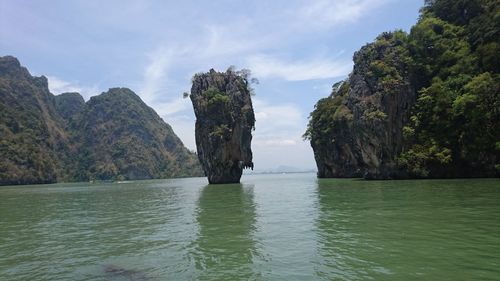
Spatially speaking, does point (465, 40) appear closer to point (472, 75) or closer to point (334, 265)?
point (472, 75)

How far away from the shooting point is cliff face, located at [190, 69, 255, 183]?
63062 millimetres

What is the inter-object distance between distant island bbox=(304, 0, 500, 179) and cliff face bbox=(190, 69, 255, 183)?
58.2ft

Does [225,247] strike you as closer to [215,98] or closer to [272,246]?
[272,246]

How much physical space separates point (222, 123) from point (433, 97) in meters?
31.8

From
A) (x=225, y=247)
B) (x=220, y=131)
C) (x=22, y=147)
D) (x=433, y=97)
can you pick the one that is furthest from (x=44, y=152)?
(x=225, y=247)

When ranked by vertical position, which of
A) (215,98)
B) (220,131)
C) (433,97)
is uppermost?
(215,98)

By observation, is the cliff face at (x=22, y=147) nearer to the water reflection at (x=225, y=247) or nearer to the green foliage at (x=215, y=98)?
the green foliage at (x=215, y=98)

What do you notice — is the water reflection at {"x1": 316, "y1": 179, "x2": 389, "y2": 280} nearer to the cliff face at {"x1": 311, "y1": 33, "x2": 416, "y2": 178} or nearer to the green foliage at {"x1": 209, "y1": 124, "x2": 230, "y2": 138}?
the cliff face at {"x1": 311, "y1": 33, "x2": 416, "y2": 178}

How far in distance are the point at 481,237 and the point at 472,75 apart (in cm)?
3927

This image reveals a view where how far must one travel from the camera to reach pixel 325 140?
71.6 meters

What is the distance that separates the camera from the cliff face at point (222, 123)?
6306 cm

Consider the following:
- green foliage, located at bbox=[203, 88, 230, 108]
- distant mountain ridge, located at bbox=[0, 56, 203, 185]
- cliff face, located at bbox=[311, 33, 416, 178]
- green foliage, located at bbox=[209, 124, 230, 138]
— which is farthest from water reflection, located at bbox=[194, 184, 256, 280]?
distant mountain ridge, located at bbox=[0, 56, 203, 185]

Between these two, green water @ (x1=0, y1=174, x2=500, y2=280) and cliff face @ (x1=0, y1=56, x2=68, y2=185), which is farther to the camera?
cliff face @ (x1=0, y1=56, x2=68, y2=185)

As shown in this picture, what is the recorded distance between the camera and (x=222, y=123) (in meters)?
63.6
